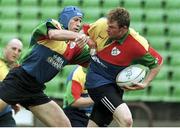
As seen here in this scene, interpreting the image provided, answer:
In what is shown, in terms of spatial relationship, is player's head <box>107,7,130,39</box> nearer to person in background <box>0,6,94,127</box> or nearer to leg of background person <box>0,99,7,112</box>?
person in background <box>0,6,94,127</box>

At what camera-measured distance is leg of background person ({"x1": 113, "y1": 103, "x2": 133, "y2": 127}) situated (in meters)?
6.85

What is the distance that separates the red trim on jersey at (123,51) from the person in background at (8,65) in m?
1.38

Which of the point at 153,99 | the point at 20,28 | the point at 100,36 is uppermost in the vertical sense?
the point at 100,36

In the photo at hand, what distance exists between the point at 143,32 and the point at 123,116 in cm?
604

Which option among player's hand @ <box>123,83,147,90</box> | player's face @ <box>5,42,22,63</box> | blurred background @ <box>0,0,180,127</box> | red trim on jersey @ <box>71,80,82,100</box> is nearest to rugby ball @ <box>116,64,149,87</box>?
player's hand @ <box>123,83,147,90</box>

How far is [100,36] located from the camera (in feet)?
23.5

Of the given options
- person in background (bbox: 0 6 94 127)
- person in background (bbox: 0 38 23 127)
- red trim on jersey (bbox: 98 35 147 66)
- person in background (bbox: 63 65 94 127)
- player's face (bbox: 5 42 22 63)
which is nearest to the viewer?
person in background (bbox: 0 6 94 127)

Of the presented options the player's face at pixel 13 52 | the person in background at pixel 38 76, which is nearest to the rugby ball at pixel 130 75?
the person in background at pixel 38 76

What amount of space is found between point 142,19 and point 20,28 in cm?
232

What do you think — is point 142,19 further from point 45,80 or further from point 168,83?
point 45,80

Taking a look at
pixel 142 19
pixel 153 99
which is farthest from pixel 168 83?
pixel 142 19

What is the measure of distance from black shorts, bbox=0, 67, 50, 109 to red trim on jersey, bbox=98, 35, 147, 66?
0.75 metres

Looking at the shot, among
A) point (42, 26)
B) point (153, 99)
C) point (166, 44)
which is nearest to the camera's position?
point (42, 26)

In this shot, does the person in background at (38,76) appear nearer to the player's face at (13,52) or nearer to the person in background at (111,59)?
the person in background at (111,59)
